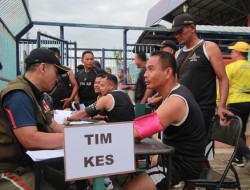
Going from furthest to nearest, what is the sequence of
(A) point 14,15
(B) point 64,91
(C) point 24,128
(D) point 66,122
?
1. (A) point 14,15
2. (B) point 64,91
3. (D) point 66,122
4. (C) point 24,128

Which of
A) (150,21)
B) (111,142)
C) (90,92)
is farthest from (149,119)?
(150,21)

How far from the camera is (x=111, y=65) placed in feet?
30.6

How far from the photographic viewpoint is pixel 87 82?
5535mm

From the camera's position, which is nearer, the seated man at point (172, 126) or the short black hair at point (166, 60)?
the seated man at point (172, 126)

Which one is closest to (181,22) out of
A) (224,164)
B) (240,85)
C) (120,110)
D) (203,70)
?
(203,70)

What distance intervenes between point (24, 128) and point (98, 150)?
486 millimetres

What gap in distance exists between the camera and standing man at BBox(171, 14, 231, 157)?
310 centimetres

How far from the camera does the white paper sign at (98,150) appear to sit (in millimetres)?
1549

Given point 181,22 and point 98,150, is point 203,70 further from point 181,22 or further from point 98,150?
point 98,150

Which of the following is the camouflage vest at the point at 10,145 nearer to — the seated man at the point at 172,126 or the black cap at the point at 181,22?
the seated man at the point at 172,126

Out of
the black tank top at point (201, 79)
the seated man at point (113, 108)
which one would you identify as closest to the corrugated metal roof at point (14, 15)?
the seated man at point (113, 108)

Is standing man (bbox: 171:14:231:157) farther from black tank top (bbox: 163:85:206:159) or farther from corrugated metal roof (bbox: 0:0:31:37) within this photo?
corrugated metal roof (bbox: 0:0:31:37)

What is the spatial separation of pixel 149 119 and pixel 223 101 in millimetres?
1287

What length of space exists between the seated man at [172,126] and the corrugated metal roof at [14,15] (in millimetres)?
3400
